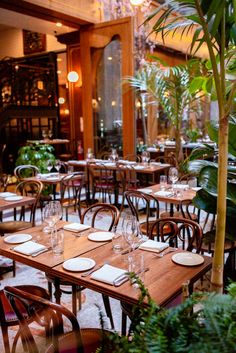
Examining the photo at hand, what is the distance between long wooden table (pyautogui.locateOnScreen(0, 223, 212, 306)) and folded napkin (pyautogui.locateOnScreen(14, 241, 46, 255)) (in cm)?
4

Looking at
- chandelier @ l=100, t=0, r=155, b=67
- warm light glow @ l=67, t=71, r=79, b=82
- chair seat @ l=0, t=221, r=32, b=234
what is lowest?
chair seat @ l=0, t=221, r=32, b=234

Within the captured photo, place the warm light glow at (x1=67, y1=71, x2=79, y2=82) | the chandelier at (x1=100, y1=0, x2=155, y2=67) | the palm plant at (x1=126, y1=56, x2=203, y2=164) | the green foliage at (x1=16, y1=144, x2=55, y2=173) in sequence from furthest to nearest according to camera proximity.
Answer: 1. the warm light glow at (x1=67, y1=71, x2=79, y2=82)
2. the chandelier at (x1=100, y1=0, x2=155, y2=67)
3. the green foliage at (x1=16, y1=144, x2=55, y2=173)
4. the palm plant at (x1=126, y1=56, x2=203, y2=164)

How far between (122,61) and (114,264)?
6.12 metres

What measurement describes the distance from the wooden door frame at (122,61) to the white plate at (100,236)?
5022 mm

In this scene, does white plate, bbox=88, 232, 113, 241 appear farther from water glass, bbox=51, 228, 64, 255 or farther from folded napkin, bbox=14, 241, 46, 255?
folded napkin, bbox=14, 241, 46, 255

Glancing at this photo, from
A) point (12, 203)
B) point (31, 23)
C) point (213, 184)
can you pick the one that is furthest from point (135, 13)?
point (213, 184)

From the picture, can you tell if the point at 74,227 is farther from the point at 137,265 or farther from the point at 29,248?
the point at 137,265

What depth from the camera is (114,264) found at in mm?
2189

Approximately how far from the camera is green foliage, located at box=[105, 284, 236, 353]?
0.91 meters

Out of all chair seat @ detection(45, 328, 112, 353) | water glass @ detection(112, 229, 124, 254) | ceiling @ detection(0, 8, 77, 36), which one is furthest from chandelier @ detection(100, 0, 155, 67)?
chair seat @ detection(45, 328, 112, 353)

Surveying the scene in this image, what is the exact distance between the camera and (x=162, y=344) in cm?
93

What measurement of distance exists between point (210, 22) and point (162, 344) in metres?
1.35

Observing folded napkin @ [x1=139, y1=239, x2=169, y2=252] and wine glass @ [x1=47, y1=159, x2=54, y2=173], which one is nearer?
folded napkin @ [x1=139, y1=239, x2=169, y2=252]

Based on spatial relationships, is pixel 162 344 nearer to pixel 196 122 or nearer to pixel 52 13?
pixel 52 13
